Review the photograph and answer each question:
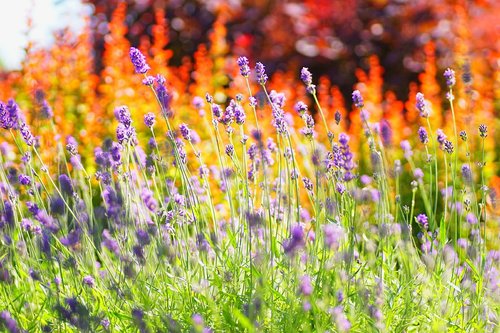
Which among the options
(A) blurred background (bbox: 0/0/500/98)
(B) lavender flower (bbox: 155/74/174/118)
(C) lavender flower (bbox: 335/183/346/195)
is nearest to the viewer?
(B) lavender flower (bbox: 155/74/174/118)

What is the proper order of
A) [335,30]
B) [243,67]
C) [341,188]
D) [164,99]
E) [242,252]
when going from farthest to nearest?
[335,30]
[242,252]
[341,188]
[243,67]
[164,99]

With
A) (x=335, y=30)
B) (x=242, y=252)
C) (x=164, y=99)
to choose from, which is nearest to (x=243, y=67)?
(x=164, y=99)

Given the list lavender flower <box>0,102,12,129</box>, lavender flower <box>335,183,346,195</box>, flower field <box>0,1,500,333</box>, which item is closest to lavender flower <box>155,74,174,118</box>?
flower field <box>0,1,500,333</box>

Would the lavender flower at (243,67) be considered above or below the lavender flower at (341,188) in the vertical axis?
above

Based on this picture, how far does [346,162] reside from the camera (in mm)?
2762

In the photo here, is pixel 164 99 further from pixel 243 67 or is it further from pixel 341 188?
pixel 341 188

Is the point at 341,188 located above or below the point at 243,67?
below

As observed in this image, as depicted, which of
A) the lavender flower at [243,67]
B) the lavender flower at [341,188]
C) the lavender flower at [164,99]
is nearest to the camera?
the lavender flower at [164,99]

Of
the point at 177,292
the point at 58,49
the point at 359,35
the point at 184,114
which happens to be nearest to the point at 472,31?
the point at 359,35

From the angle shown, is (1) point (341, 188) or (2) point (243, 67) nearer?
A: (2) point (243, 67)

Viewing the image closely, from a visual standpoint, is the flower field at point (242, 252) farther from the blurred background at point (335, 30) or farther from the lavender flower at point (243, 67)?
the blurred background at point (335, 30)

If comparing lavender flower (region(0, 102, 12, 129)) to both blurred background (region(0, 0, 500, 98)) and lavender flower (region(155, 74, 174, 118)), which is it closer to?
lavender flower (region(155, 74, 174, 118))

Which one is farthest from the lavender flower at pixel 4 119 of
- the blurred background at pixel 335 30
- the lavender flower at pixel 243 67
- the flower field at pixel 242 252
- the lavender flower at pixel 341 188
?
the blurred background at pixel 335 30

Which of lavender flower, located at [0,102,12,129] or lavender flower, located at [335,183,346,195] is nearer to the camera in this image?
lavender flower, located at [0,102,12,129]
